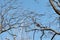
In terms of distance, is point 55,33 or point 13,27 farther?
point 13,27

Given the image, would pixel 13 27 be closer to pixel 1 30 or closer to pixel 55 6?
pixel 1 30

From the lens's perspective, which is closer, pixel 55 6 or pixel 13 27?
pixel 55 6

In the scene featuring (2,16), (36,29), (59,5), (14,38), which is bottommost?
(14,38)

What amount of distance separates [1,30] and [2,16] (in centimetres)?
109

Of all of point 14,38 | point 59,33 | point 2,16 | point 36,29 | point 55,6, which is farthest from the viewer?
point 2,16

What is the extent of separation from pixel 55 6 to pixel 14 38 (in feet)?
23.9

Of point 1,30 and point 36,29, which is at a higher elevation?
point 36,29

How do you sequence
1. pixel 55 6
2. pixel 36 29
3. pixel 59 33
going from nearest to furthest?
pixel 55 6 < pixel 59 33 < pixel 36 29

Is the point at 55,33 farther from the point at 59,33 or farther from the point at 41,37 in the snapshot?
the point at 41,37

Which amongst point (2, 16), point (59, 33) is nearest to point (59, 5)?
point (59, 33)

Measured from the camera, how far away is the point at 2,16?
14.0 m

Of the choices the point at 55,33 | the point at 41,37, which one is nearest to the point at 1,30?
the point at 41,37

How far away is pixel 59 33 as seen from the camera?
22.4 ft

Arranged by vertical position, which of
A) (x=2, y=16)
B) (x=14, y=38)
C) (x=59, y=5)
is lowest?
(x=14, y=38)
